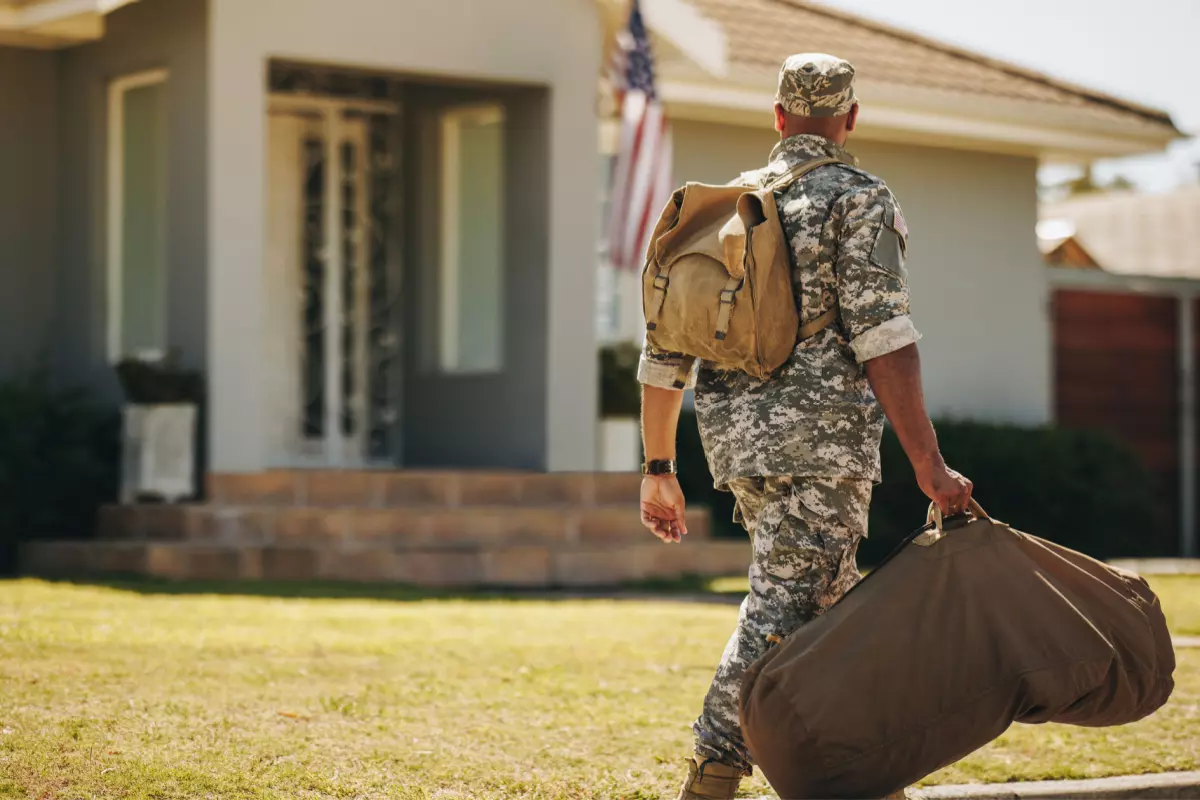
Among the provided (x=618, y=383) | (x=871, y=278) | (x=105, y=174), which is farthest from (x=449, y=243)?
(x=871, y=278)

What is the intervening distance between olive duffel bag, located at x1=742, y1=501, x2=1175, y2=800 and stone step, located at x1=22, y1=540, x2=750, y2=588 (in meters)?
6.67

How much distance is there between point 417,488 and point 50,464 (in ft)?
7.87

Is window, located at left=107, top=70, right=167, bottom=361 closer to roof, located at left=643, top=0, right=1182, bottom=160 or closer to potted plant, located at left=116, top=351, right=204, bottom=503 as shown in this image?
potted plant, located at left=116, top=351, right=204, bottom=503

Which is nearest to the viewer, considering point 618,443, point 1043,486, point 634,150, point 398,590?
point 398,590

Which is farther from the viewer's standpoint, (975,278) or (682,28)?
(975,278)

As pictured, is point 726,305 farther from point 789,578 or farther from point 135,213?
point 135,213

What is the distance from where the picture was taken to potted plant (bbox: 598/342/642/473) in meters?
12.8

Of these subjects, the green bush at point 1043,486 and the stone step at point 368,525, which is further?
the green bush at point 1043,486

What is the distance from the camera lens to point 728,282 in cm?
462


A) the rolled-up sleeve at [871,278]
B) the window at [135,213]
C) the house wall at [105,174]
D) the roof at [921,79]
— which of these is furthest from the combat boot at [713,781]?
the roof at [921,79]

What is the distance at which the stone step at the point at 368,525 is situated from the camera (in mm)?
10953

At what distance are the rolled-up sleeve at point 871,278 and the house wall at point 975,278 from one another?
38.0 ft

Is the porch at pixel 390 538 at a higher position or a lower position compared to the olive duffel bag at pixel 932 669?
lower

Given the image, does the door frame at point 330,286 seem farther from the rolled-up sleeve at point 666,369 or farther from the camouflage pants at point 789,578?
the camouflage pants at point 789,578
